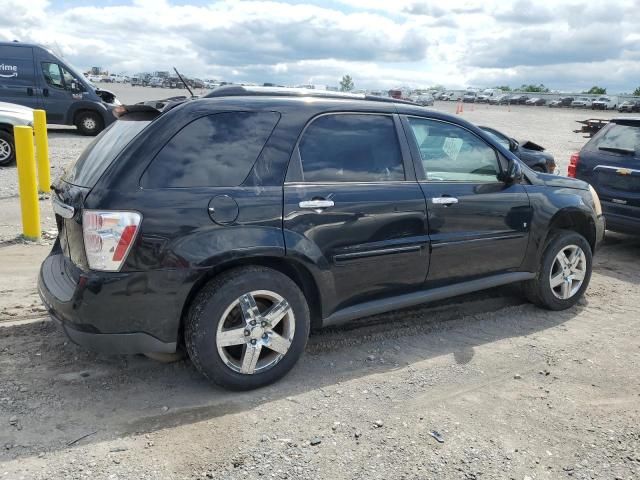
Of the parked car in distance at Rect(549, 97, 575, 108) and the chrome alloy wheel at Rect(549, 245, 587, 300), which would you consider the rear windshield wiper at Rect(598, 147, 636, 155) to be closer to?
the chrome alloy wheel at Rect(549, 245, 587, 300)

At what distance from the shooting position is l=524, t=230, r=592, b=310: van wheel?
4941 mm

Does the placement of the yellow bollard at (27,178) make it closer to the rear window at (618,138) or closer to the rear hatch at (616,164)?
the rear hatch at (616,164)

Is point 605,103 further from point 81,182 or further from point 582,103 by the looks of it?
point 81,182

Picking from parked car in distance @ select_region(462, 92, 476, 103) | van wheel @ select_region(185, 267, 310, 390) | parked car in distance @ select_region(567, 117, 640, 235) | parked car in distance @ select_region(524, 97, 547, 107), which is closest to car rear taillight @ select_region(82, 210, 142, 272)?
van wheel @ select_region(185, 267, 310, 390)

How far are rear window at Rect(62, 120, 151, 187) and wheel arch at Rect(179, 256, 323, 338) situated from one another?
81 centimetres

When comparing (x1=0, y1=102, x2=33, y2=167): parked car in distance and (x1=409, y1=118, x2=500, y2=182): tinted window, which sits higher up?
(x1=409, y1=118, x2=500, y2=182): tinted window

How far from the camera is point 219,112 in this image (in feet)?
11.3

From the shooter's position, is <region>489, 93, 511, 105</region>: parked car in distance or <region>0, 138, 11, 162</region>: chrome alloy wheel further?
<region>489, 93, 511, 105</region>: parked car in distance

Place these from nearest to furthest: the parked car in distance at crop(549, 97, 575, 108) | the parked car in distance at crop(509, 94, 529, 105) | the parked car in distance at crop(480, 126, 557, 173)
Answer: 1. the parked car in distance at crop(480, 126, 557, 173)
2. the parked car in distance at crop(549, 97, 575, 108)
3. the parked car in distance at crop(509, 94, 529, 105)

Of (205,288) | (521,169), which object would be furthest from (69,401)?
(521,169)

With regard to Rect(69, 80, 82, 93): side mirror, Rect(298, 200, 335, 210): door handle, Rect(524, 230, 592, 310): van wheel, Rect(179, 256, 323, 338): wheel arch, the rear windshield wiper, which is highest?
Rect(69, 80, 82, 93): side mirror

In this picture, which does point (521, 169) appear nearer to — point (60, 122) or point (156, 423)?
point (156, 423)

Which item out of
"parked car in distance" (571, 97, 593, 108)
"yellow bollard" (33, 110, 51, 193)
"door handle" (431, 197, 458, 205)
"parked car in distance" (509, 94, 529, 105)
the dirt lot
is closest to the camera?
the dirt lot

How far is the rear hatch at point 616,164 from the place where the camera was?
6891 mm
